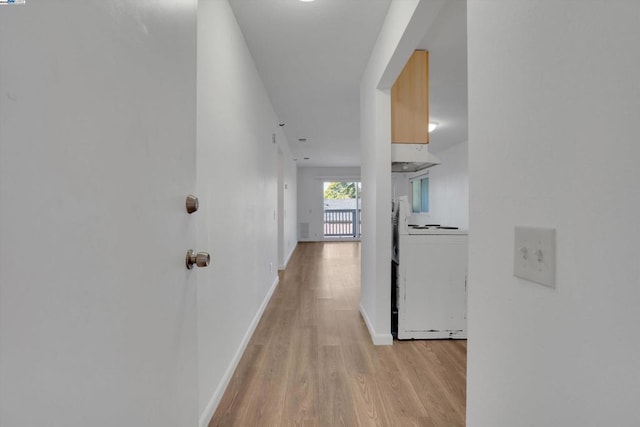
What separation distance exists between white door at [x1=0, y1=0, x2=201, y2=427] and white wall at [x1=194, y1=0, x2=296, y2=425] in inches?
27.0

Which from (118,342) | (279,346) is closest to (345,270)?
(279,346)

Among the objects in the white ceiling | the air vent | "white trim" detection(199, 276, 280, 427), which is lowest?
"white trim" detection(199, 276, 280, 427)

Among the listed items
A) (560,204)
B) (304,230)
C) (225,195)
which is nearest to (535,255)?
(560,204)

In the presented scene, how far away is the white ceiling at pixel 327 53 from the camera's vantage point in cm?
203

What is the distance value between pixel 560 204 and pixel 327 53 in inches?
96.8

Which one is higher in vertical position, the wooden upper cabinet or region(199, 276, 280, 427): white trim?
the wooden upper cabinet

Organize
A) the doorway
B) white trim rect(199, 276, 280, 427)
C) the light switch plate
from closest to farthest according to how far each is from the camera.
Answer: the light switch plate
white trim rect(199, 276, 280, 427)
the doorway

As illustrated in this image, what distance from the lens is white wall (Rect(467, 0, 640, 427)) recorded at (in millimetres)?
449

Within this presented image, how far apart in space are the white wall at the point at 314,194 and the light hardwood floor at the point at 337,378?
6455 mm

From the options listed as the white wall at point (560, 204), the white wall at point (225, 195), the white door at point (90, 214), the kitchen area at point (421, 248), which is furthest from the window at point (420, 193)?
the white door at point (90, 214)

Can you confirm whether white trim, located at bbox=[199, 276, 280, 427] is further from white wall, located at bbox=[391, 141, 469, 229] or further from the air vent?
the air vent

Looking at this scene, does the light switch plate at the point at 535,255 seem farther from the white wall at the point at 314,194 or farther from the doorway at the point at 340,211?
the doorway at the point at 340,211

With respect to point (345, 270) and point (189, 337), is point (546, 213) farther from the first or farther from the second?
point (345, 270)

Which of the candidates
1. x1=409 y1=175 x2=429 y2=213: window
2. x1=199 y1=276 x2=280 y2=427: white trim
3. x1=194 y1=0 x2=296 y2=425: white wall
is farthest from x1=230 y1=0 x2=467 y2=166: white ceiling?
x1=409 y1=175 x2=429 y2=213: window
